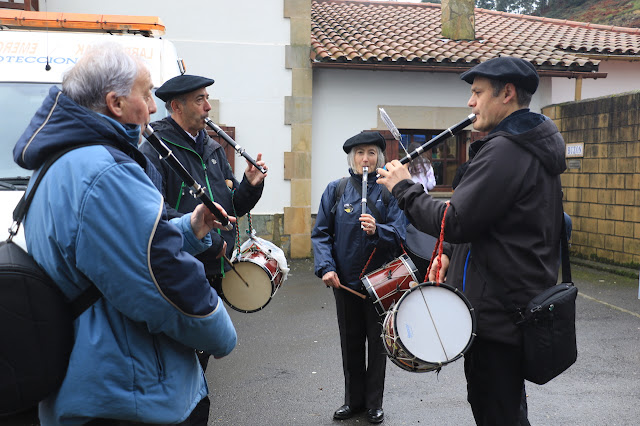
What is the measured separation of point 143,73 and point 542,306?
167 centimetres

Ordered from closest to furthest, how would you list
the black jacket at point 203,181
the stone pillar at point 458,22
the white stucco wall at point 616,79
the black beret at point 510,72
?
1. the black beret at point 510,72
2. the black jacket at point 203,181
3. the white stucco wall at point 616,79
4. the stone pillar at point 458,22

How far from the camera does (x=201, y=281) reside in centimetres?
183

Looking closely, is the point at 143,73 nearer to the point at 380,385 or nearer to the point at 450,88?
the point at 380,385

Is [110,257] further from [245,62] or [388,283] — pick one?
[245,62]

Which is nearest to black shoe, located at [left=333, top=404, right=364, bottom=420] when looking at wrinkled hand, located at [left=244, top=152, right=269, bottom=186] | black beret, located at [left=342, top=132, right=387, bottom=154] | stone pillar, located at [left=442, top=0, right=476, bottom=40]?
wrinkled hand, located at [left=244, top=152, right=269, bottom=186]

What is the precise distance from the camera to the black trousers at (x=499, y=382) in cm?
252

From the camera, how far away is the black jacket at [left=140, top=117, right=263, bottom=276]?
328 centimetres

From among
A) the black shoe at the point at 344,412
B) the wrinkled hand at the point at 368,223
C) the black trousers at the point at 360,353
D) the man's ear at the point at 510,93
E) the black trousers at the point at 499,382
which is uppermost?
the man's ear at the point at 510,93

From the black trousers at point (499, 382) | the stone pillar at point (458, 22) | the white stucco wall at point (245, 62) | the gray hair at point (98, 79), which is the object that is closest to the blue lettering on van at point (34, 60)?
the gray hair at point (98, 79)

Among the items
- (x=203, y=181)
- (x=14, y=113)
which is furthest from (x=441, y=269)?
(x=14, y=113)

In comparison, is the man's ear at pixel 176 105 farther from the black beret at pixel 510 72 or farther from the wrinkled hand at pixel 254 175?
the black beret at pixel 510 72

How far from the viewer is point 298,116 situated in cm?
1033

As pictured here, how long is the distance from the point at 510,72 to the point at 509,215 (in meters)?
0.57

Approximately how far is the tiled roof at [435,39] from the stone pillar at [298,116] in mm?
334
